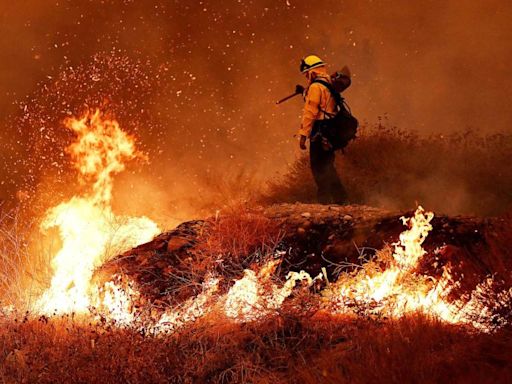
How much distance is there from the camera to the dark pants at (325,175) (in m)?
8.62

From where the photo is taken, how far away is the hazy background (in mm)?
13578

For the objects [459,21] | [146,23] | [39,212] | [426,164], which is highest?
[146,23]

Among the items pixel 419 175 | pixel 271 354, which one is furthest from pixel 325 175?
pixel 271 354

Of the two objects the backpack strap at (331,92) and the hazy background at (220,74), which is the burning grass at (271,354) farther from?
the hazy background at (220,74)

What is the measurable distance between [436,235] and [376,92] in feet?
25.8

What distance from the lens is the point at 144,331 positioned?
5.48 metres

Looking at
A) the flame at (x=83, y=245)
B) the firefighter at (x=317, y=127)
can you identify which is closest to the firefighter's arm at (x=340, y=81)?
the firefighter at (x=317, y=127)

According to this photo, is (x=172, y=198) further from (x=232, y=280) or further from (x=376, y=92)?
(x=232, y=280)

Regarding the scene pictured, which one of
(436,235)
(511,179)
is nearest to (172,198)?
(511,179)

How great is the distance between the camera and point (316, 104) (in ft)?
27.5

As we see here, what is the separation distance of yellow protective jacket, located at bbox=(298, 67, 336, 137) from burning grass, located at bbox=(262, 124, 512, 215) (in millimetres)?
1619

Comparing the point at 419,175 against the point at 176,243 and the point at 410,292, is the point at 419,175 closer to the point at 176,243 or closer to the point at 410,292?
the point at 176,243

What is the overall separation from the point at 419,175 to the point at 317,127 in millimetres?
2125

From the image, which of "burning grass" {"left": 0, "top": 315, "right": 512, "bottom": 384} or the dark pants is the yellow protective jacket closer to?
the dark pants
